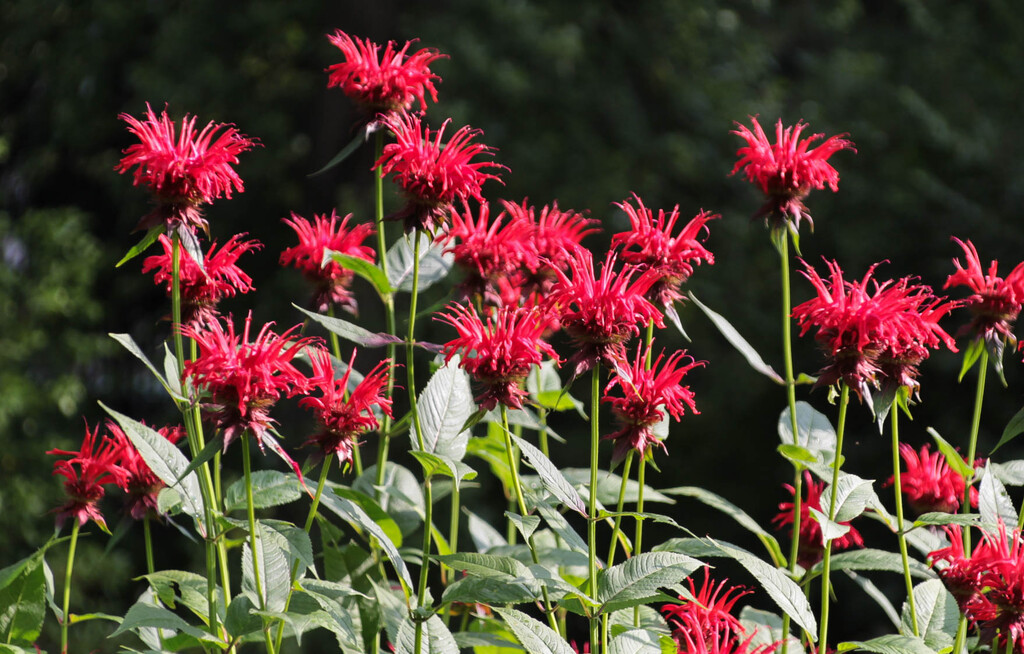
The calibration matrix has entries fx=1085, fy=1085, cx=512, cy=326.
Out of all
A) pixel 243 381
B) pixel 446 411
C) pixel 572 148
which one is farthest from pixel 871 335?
pixel 572 148

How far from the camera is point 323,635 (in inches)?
188

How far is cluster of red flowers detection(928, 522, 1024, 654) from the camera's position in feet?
3.39

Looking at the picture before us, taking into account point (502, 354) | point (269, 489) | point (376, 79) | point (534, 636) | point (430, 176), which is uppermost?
point (376, 79)

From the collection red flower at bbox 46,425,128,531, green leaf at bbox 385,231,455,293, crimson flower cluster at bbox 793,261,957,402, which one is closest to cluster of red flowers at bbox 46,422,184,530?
red flower at bbox 46,425,128,531

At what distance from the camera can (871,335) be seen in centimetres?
106

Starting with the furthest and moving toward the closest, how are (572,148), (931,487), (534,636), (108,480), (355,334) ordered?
(572,148) < (931,487) < (108,480) < (355,334) < (534,636)

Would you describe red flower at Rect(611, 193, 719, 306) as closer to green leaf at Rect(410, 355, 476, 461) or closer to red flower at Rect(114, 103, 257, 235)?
green leaf at Rect(410, 355, 476, 461)

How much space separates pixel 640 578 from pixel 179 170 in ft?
1.98

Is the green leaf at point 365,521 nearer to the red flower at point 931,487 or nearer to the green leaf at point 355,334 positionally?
the green leaf at point 355,334

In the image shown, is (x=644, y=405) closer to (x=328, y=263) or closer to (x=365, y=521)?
(x=365, y=521)

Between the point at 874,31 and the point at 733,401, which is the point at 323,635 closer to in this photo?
the point at 733,401

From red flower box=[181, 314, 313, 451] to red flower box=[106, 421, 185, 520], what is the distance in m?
0.24

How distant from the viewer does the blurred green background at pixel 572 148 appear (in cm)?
466

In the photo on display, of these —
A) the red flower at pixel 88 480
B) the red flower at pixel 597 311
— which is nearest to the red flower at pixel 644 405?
the red flower at pixel 597 311
